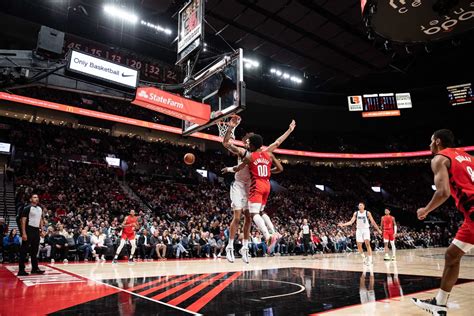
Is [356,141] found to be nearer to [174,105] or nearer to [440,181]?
[174,105]

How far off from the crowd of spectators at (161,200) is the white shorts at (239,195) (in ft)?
29.3

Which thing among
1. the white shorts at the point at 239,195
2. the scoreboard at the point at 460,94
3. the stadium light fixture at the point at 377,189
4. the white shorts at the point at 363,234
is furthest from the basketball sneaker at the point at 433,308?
the stadium light fixture at the point at 377,189

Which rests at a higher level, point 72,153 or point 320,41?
point 320,41

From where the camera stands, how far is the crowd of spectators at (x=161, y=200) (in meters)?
13.9

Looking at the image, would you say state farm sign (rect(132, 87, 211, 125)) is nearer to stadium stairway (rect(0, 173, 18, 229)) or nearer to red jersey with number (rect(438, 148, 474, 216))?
red jersey with number (rect(438, 148, 474, 216))

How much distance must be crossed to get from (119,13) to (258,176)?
16.4 m

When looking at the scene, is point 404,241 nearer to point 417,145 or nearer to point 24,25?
point 417,145

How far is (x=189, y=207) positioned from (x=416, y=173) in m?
26.0

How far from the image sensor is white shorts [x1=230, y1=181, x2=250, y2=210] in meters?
5.54

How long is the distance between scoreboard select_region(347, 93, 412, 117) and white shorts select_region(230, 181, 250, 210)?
87.3 feet

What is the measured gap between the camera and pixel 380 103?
98.6ft

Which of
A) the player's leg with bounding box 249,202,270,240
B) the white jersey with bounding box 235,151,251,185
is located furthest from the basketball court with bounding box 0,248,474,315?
the white jersey with bounding box 235,151,251,185

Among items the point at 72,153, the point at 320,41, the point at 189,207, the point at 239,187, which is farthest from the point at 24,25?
the point at 239,187

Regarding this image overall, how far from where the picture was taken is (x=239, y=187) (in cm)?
560
